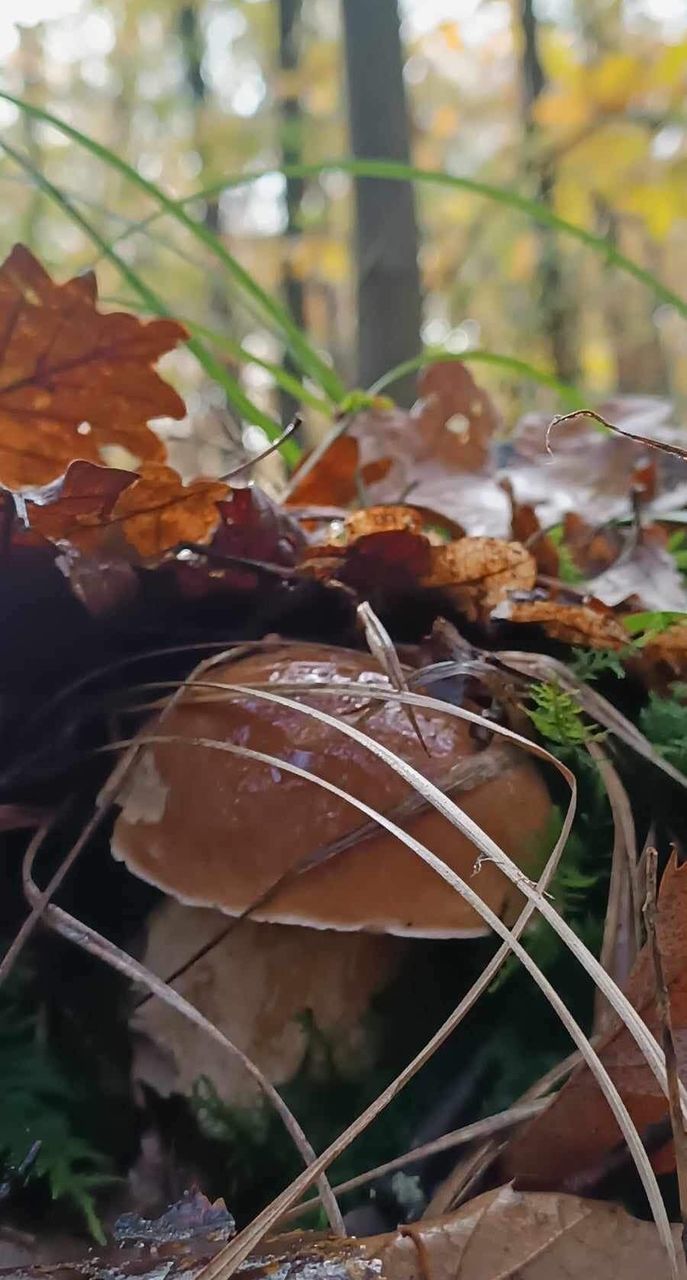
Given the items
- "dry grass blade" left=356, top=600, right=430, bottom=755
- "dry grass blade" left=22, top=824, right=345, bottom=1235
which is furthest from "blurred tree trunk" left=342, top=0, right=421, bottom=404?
"dry grass blade" left=22, top=824, right=345, bottom=1235

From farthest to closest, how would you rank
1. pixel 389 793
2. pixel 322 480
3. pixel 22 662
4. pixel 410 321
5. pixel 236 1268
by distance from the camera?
pixel 410 321
pixel 322 480
pixel 22 662
pixel 389 793
pixel 236 1268

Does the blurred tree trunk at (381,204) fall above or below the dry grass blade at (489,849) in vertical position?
above

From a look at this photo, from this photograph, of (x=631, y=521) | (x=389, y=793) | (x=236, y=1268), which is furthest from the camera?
(x=631, y=521)

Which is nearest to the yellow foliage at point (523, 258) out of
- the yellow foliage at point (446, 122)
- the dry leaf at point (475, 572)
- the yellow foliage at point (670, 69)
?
the yellow foliage at point (670, 69)

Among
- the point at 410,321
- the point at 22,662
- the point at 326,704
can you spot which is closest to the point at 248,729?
the point at 326,704

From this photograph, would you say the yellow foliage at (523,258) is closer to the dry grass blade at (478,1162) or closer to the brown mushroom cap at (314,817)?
the brown mushroom cap at (314,817)

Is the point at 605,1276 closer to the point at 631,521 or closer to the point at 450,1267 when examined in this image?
the point at 450,1267

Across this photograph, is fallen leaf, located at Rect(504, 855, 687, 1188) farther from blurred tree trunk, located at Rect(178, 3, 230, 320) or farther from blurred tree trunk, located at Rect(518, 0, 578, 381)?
blurred tree trunk, located at Rect(178, 3, 230, 320)

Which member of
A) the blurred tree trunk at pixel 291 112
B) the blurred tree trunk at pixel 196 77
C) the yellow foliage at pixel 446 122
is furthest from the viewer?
the blurred tree trunk at pixel 196 77
